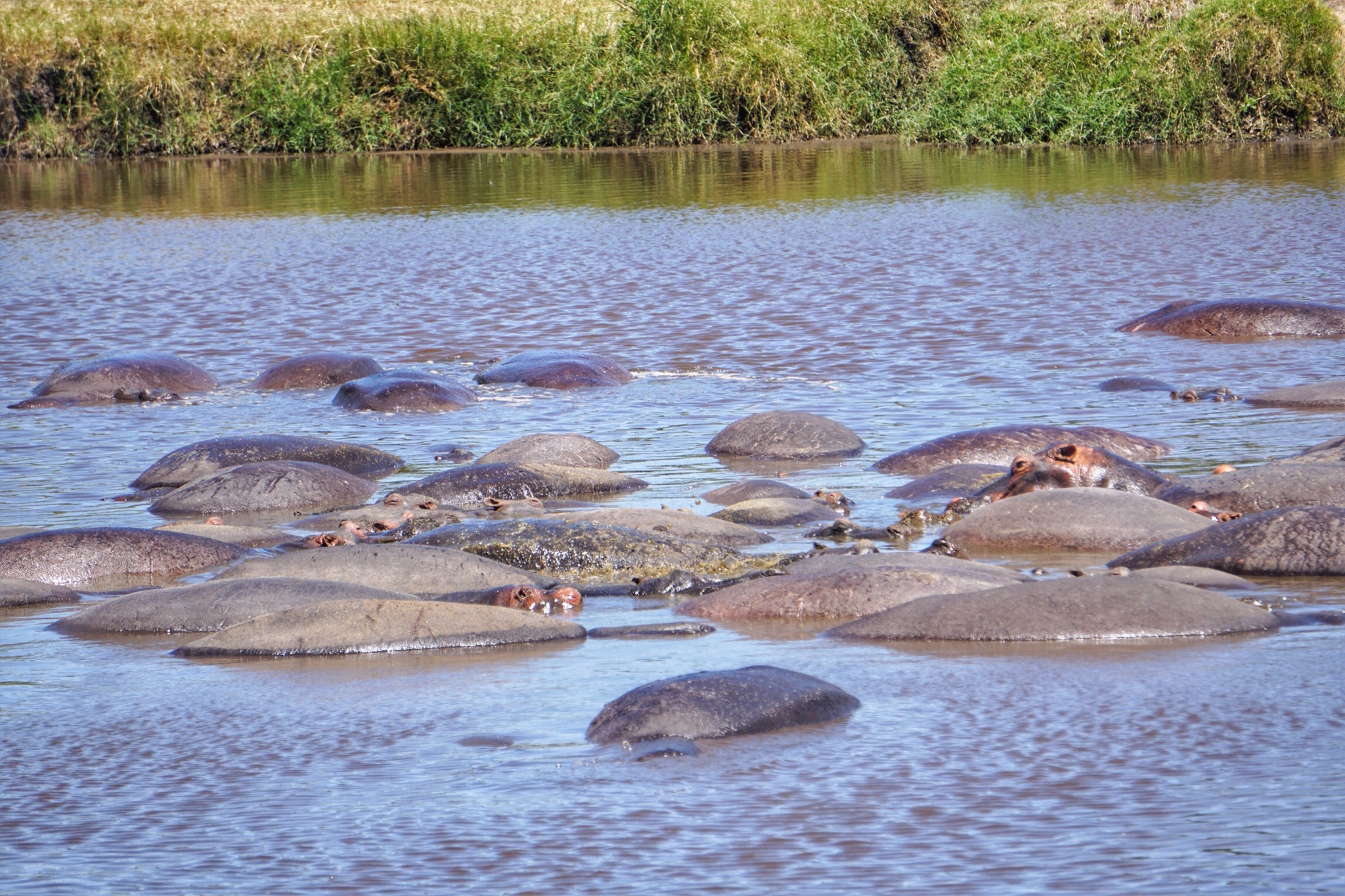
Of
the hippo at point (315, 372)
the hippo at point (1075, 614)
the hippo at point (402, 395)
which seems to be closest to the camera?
the hippo at point (1075, 614)

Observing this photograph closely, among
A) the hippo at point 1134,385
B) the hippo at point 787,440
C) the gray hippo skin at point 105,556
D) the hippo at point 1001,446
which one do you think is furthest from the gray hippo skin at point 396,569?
the hippo at point 1134,385

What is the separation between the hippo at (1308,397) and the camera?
8.89m

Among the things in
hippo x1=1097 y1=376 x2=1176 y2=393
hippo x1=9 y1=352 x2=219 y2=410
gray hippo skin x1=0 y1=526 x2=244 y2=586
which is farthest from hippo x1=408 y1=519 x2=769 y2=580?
hippo x1=9 y1=352 x2=219 y2=410

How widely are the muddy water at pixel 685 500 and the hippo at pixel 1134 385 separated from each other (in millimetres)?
129

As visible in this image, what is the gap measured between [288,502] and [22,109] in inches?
986

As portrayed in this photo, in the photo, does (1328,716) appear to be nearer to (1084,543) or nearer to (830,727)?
(830,727)

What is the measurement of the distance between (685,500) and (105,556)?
7.75 feet

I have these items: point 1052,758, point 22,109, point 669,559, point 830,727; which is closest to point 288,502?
point 669,559

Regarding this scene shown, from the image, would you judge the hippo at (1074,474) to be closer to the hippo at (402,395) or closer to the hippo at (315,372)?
the hippo at (402,395)

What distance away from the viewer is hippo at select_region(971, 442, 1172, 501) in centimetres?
673

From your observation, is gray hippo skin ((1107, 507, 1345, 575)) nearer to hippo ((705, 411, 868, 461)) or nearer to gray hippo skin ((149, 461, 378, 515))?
hippo ((705, 411, 868, 461))

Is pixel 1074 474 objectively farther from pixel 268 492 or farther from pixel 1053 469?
pixel 268 492

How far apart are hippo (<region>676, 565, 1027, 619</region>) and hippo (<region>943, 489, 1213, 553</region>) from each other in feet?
2.84

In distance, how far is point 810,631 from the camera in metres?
5.04
